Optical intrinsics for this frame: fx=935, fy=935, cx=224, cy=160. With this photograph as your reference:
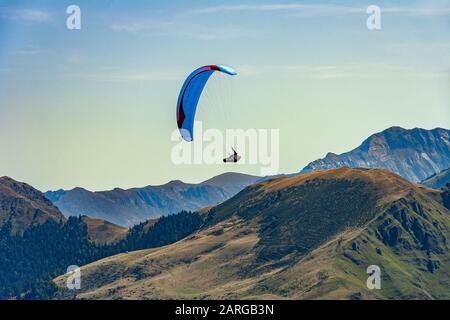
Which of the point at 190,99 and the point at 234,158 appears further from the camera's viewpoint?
the point at 190,99

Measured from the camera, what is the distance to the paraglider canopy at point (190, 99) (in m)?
172

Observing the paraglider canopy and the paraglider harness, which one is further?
the paraglider canopy

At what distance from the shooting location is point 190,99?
576 ft

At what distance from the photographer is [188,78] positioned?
173000mm

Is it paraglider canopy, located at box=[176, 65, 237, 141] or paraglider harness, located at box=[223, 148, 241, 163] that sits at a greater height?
paraglider canopy, located at box=[176, 65, 237, 141]

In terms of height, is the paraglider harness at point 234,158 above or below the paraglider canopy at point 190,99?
below

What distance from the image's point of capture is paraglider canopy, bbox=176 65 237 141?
172 meters

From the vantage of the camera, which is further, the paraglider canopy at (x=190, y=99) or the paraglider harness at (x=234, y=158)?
the paraglider canopy at (x=190, y=99)
